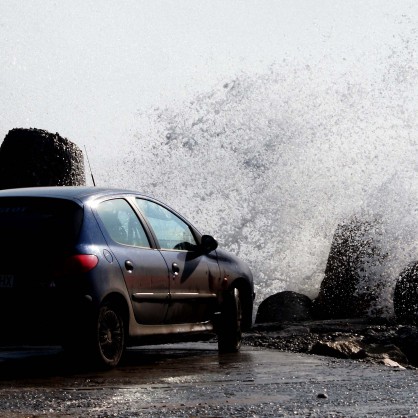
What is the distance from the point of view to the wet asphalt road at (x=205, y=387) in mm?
6105

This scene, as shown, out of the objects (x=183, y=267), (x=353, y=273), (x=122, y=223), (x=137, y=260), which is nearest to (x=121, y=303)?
(x=137, y=260)

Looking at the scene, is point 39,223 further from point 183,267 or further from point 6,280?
point 183,267

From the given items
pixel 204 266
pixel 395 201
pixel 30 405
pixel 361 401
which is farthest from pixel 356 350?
pixel 395 201

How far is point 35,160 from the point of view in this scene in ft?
60.1

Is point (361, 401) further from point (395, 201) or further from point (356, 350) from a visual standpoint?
point (395, 201)

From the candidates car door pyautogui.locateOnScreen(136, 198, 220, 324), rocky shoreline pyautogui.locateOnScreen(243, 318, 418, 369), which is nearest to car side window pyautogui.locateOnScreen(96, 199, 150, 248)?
car door pyautogui.locateOnScreen(136, 198, 220, 324)

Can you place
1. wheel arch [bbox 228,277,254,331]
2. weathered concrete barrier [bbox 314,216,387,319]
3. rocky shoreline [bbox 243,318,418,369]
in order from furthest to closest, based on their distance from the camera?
weathered concrete barrier [bbox 314,216,387,319], rocky shoreline [bbox 243,318,418,369], wheel arch [bbox 228,277,254,331]

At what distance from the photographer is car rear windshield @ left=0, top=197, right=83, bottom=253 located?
8320 millimetres

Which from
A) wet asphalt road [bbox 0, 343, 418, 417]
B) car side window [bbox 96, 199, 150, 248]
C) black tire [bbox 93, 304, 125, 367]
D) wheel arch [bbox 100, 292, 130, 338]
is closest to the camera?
wet asphalt road [bbox 0, 343, 418, 417]

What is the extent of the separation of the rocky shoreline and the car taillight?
356 cm

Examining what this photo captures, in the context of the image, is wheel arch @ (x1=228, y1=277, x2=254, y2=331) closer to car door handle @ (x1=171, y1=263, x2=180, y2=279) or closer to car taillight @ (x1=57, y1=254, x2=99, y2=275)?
car door handle @ (x1=171, y1=263, x2=180, y2=279)

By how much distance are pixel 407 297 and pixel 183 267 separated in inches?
381

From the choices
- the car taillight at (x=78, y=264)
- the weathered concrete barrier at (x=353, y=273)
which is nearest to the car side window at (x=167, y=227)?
the car taillight at (x=78, y=264)

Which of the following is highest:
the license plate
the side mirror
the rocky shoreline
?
the side mirror
